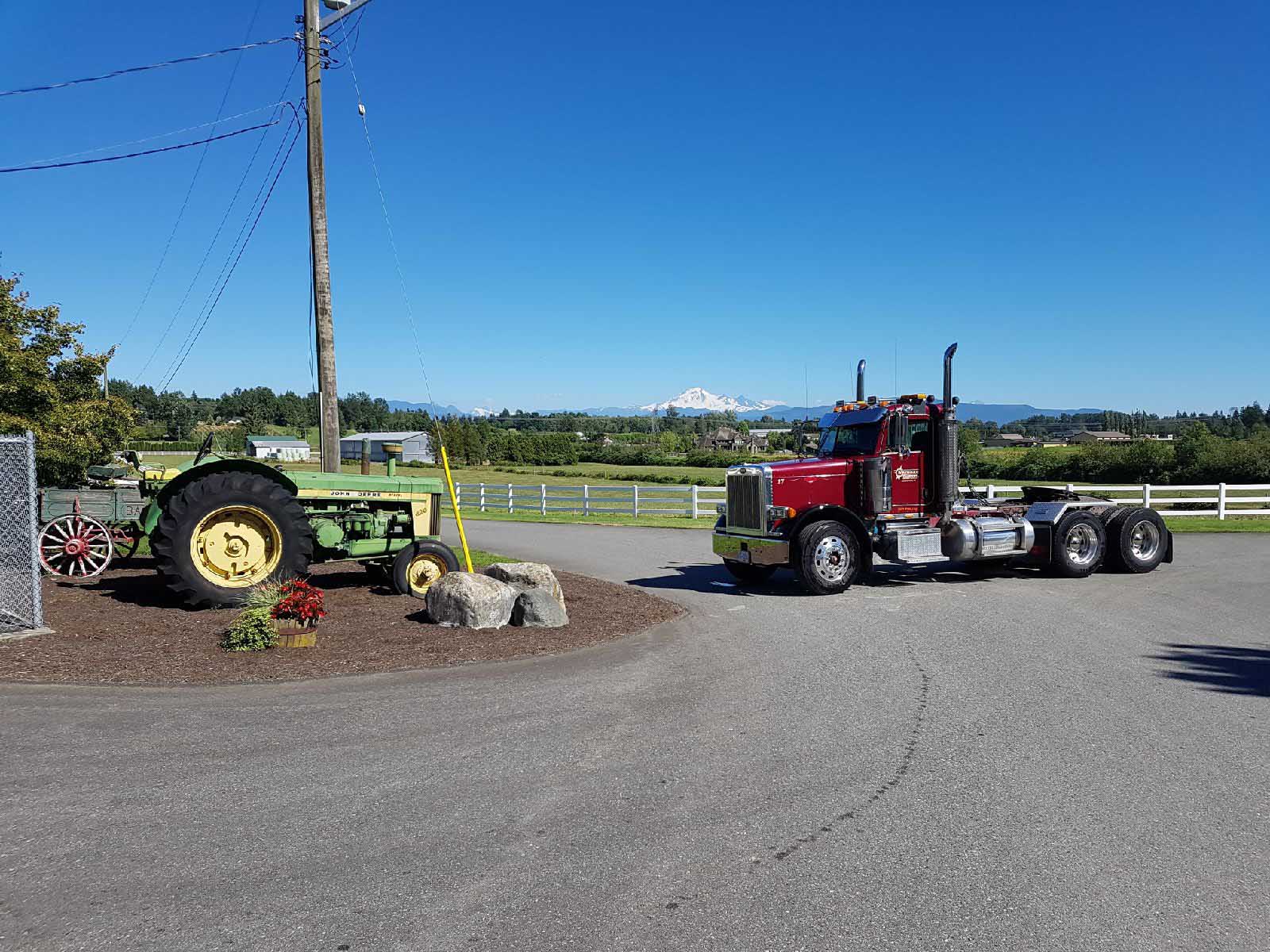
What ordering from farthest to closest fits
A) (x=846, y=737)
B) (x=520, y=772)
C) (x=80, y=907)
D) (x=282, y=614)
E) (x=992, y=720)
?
(x=282, y=614)
(x=992, y=720)
(x=846, y=737)
(x=520, y=772)
(x=80, y=907)

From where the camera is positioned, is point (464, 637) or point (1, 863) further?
point (464, 637)

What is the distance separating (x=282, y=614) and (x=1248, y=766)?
822 centimetres

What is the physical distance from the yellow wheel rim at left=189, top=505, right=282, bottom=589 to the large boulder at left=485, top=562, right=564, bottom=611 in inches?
103

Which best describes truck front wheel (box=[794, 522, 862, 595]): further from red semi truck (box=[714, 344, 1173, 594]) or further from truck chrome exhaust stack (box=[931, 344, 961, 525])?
truck chrome exhaust stack (box=[931, 344, 961, 525])

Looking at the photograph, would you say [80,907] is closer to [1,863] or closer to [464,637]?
[1,863]

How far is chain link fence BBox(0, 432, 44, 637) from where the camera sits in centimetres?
892

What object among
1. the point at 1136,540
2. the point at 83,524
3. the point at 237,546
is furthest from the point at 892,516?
the point at 83,524

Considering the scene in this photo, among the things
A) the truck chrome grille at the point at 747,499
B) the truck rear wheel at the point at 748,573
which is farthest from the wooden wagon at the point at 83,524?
the truck rear wheel at the point at 748,573

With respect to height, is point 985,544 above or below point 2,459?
below

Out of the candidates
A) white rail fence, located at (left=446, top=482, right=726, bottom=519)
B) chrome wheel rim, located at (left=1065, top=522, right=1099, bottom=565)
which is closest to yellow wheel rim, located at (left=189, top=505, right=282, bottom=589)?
chrome wheel rim, located at (left=1065, top=522, right=1099, bottom=565)

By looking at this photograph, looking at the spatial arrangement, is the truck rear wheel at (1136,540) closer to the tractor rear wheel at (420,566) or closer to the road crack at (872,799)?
the road crack at (872,799)

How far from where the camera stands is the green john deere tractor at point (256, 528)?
32.8 feet

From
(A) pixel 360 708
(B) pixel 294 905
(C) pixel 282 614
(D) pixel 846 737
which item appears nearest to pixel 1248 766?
(D) pixel 846 737

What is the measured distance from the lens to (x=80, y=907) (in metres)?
3.82
